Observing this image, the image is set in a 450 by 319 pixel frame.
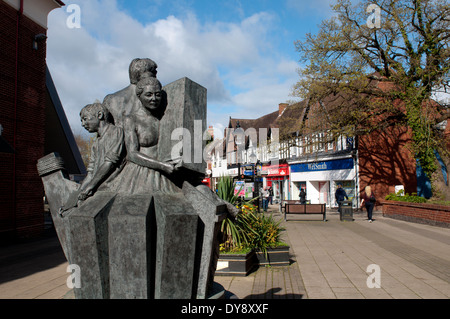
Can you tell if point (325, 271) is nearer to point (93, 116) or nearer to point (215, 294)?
point (215, 294)

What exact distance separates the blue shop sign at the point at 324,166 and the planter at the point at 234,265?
19549 millimetres

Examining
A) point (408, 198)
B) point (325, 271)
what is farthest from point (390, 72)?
point (325, 271)

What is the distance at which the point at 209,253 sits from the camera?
282cm

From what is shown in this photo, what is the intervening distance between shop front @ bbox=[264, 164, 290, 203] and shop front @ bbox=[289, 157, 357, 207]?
3.93 feet

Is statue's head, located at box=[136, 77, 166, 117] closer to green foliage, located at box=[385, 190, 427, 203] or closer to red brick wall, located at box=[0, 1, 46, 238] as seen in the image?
red brick wall, located at box=[0, 1, 46, 238]

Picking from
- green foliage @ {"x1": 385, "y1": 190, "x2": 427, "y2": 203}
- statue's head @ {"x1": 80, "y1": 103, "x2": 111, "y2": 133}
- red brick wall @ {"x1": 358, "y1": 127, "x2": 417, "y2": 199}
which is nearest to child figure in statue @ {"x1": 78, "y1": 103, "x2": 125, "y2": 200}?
statue's head @ {"x1": 80, "y1": 103, "x2": 111, "y2": 133}

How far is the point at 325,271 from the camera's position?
694cm

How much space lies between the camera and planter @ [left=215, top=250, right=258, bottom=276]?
6641mm

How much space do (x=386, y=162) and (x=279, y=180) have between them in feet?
39.3

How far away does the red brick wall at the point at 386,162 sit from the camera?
23734 mm

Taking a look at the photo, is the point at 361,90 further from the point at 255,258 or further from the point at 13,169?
the point at 13,169

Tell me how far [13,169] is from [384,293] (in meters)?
11.1
